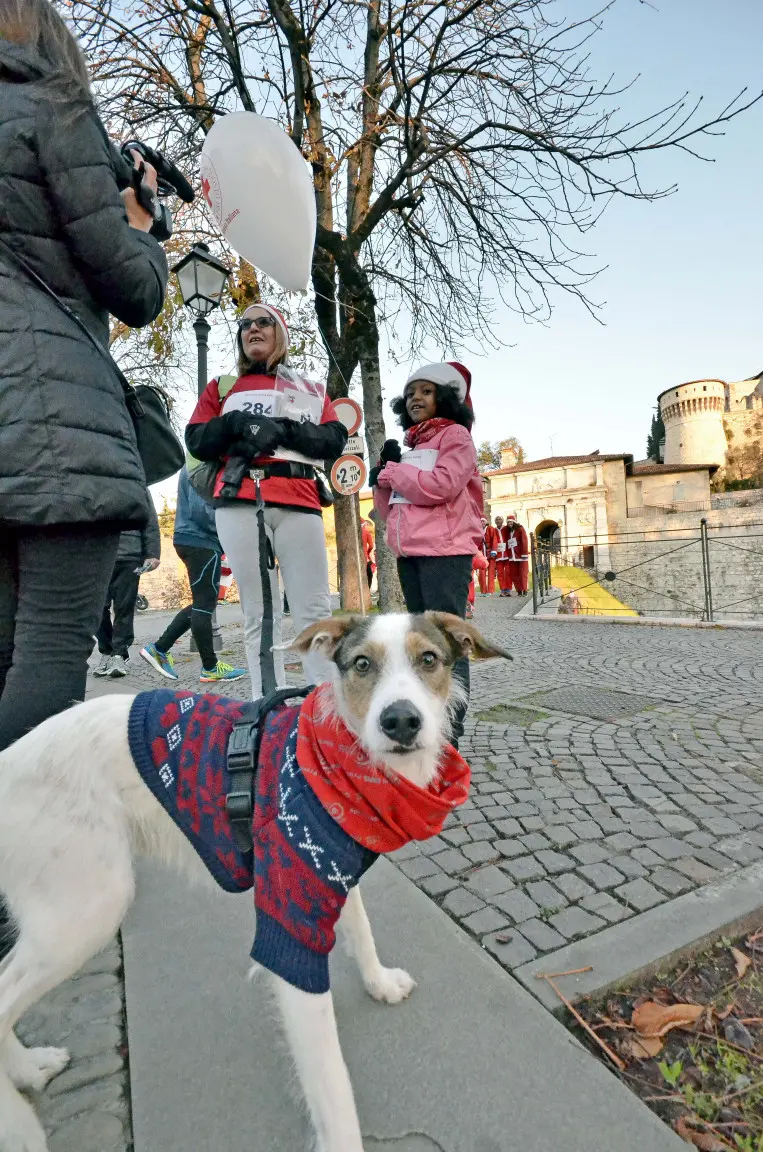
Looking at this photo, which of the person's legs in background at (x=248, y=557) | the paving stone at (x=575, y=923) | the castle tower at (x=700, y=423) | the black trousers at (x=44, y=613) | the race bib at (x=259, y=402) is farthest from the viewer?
the castle tower at (x=700, y=423)

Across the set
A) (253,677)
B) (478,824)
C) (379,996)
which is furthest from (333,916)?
(253,677)

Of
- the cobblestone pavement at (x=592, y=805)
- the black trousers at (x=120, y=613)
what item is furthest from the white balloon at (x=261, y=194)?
the cobblestone pavement at (x=592, y=805)

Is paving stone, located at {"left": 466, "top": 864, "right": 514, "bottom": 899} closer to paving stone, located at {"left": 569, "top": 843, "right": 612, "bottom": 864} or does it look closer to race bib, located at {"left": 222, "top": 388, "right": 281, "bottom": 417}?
paving stone, located at {"left": 569, "top": 843, "right": 612, "bottom": 864}

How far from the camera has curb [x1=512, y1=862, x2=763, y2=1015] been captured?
168 centimetres

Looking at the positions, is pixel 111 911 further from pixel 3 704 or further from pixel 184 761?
pixel 3 704

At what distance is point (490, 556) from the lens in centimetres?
2092

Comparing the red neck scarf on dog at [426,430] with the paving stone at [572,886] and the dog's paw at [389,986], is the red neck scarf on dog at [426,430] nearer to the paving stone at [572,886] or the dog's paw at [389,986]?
the paving stone at [572,886]

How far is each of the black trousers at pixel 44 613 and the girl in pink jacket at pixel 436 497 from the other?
216cm

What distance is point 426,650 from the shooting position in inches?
69.0

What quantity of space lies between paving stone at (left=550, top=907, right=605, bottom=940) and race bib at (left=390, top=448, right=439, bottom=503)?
7.98 ft

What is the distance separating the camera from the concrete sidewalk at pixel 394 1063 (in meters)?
1.24

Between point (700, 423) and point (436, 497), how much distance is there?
6308cm

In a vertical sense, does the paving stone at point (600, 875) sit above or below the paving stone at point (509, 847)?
below

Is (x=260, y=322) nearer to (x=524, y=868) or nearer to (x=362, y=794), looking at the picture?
(x=362, y=794)
